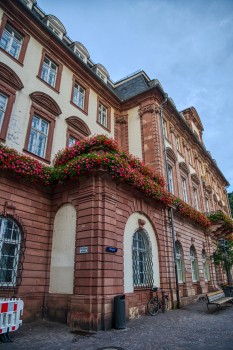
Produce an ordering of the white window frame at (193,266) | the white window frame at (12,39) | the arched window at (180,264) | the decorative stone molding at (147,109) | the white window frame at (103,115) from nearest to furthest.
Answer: the white window frame at (12,39) → the arched window at (180,264) → the white window frame at (103,115) → the decorative stone molding at (147,109) → the white window frame at (193,266)

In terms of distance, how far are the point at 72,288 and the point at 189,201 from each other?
526 inches

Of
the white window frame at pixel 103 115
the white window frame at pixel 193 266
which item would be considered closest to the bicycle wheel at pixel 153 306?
the white window frame at pixel 193 266

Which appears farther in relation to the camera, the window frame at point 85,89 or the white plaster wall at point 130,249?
the window frame at point 85,89

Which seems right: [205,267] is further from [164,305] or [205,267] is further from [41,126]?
[41,126]

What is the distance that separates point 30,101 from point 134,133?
24.8 feet

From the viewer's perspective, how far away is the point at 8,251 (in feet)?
28.7

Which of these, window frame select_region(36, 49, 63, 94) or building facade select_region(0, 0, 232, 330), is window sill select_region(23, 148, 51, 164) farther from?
window frame select_region(36, 49, 63, 94)

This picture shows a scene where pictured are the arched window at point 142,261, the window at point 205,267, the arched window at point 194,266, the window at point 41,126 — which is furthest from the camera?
the window at point 205,267

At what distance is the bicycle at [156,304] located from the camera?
10464 mm

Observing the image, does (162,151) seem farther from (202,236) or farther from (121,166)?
(202,236)

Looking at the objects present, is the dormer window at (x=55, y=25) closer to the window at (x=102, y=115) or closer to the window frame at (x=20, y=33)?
the window frame at (x=20, y=33)

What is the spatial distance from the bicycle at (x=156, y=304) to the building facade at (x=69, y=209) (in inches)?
11.0

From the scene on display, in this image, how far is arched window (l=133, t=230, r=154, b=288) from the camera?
1061cm

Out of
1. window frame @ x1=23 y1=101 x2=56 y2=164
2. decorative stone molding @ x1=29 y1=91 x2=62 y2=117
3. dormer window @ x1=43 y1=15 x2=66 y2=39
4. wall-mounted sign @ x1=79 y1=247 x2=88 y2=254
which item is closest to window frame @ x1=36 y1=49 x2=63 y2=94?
decorative stone molding @ x1=29 y1=91 x2=62 y2=117
